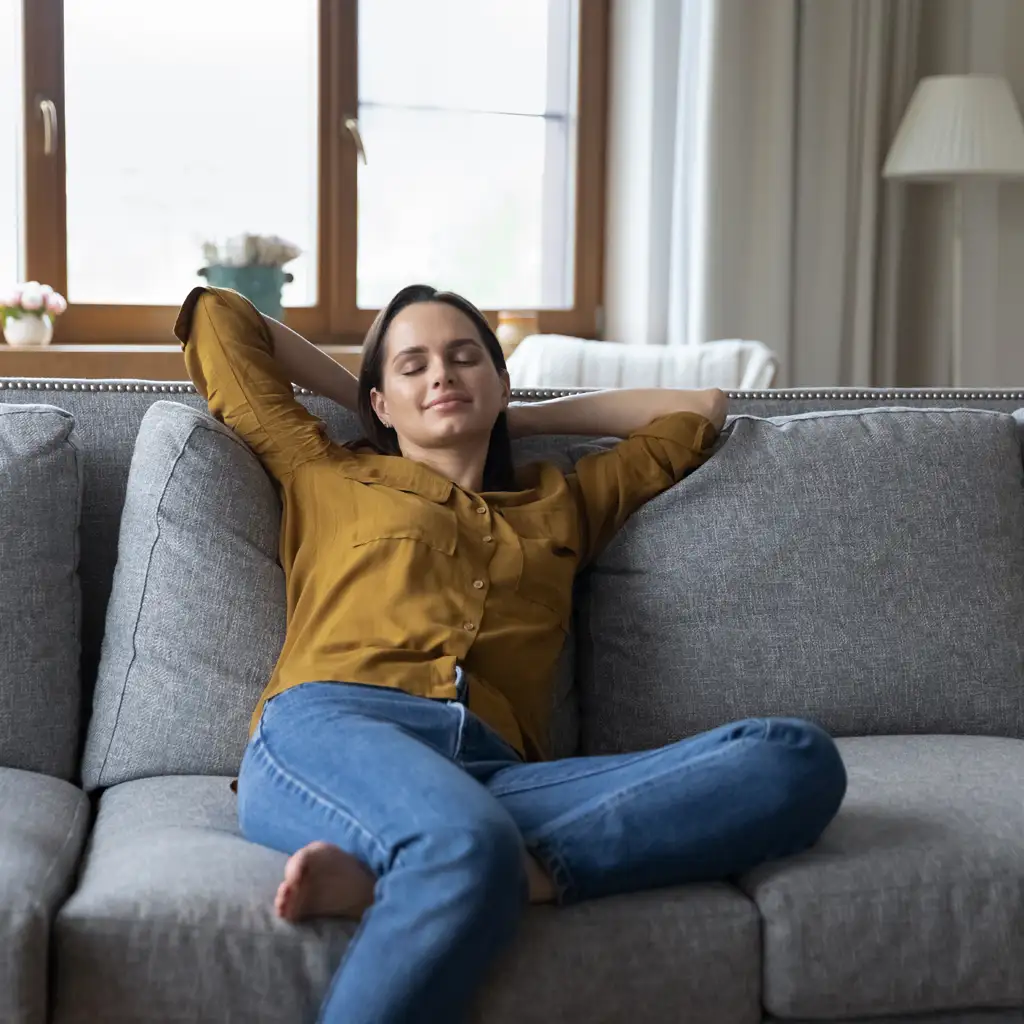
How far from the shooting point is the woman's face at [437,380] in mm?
1844

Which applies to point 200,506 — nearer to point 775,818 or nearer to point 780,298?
point 775,818

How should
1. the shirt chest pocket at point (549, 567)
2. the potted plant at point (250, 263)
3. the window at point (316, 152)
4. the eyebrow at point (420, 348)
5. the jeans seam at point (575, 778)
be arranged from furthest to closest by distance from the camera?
the window at point (316, 152) → the potted plant at point (250, 263) → the eyebrow at point (420, 348) → the shirt chest pocket at point (549, 567) → the jeans seam at point (575, 778)

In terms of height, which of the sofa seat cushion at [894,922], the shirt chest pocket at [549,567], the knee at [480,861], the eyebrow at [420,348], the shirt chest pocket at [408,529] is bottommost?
the sofa seat cushion at [894,922]

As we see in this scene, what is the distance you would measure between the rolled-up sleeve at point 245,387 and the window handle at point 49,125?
1885 mm

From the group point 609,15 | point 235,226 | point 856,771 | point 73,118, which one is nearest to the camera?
point 856,771

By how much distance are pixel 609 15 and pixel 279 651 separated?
9.50 ft

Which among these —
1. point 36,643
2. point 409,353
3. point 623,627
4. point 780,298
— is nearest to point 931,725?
point 623,627

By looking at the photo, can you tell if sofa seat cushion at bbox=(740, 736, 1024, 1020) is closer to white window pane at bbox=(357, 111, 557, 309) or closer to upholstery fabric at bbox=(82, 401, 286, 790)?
upholstery fabric at bbox=(82, 401, 286, 790)

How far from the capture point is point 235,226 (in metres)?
3.86

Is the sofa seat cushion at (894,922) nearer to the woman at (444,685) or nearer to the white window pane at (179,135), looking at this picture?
the woman at (444,685)

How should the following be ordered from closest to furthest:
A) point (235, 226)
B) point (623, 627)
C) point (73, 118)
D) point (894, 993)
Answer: point (894, 993) < point (623, 627) < point (73, 118) < point (235, 226)

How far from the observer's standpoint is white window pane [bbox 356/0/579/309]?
394 centimetres

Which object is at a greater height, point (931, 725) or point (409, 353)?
point (409, 353)

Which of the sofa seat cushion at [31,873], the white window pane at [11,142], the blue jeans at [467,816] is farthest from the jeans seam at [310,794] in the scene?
the white window pane at [11,142]
